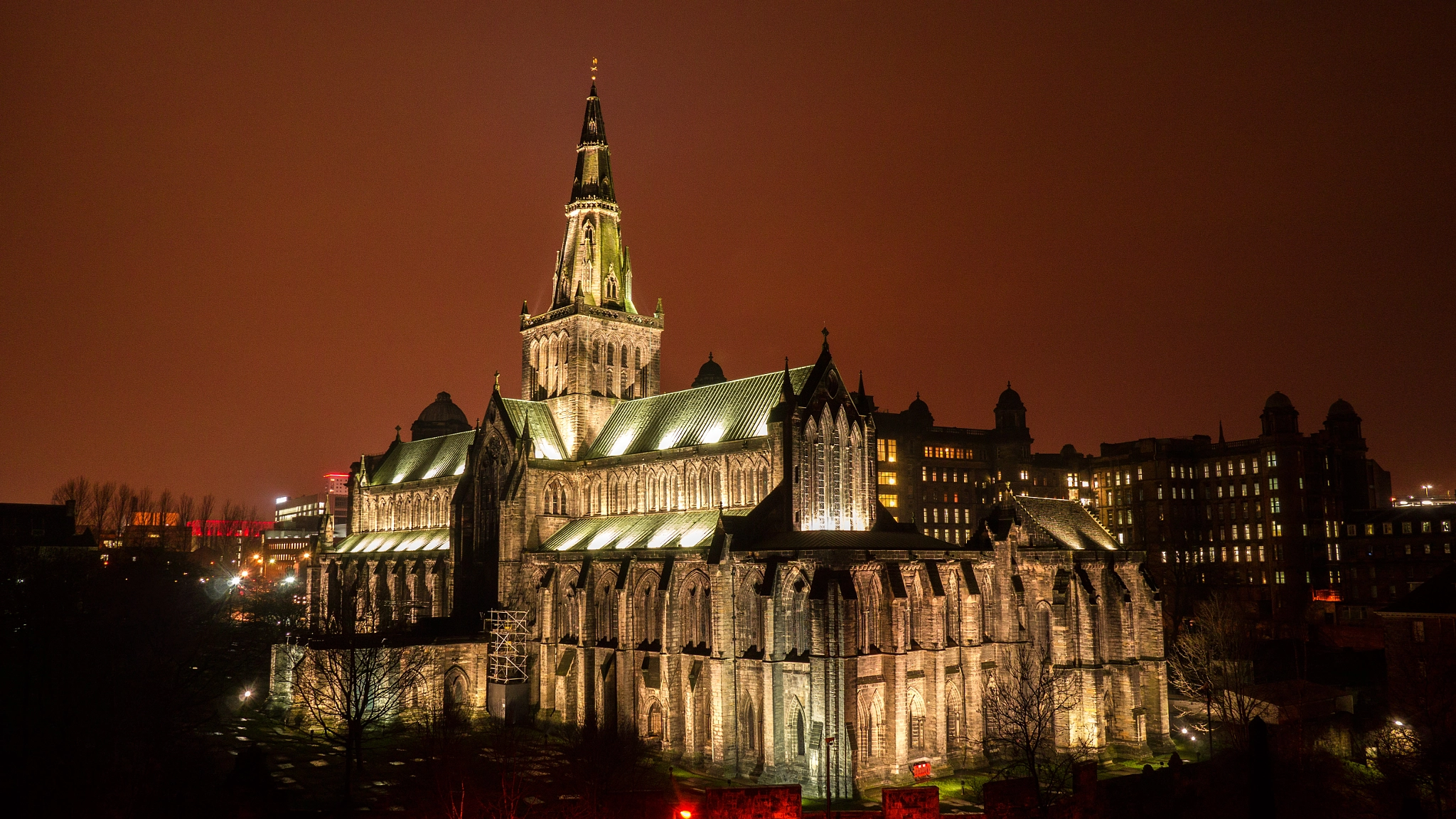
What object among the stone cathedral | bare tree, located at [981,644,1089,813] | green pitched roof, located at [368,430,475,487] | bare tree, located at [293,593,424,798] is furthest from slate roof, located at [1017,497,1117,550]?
green pitched roof, located at [368,430,475,487]

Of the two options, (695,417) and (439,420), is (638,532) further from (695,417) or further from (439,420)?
(439,420)

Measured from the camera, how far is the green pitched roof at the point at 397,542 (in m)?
89.2

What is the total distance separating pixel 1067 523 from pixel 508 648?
123 feet

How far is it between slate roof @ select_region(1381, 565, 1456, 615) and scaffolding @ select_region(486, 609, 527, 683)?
188 feet

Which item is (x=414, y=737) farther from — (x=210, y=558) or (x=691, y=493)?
(x=210, y=558)

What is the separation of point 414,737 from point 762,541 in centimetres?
2464

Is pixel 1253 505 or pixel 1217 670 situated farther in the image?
pixel 1253 505

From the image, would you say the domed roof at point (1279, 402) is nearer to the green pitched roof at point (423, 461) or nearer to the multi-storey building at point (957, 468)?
the multi-storey building at point (957, 468)

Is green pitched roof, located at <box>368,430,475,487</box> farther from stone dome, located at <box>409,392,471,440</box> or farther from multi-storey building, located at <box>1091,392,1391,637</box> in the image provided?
multi-storey building, located at <box>1091,392,1391,637</box>

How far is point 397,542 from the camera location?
95375 mm

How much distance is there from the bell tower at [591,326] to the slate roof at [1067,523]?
103ft

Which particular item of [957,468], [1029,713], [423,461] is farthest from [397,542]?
[957,468]

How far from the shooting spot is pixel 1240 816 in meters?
50.4

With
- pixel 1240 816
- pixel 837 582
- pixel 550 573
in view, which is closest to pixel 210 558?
pixel 550 573
